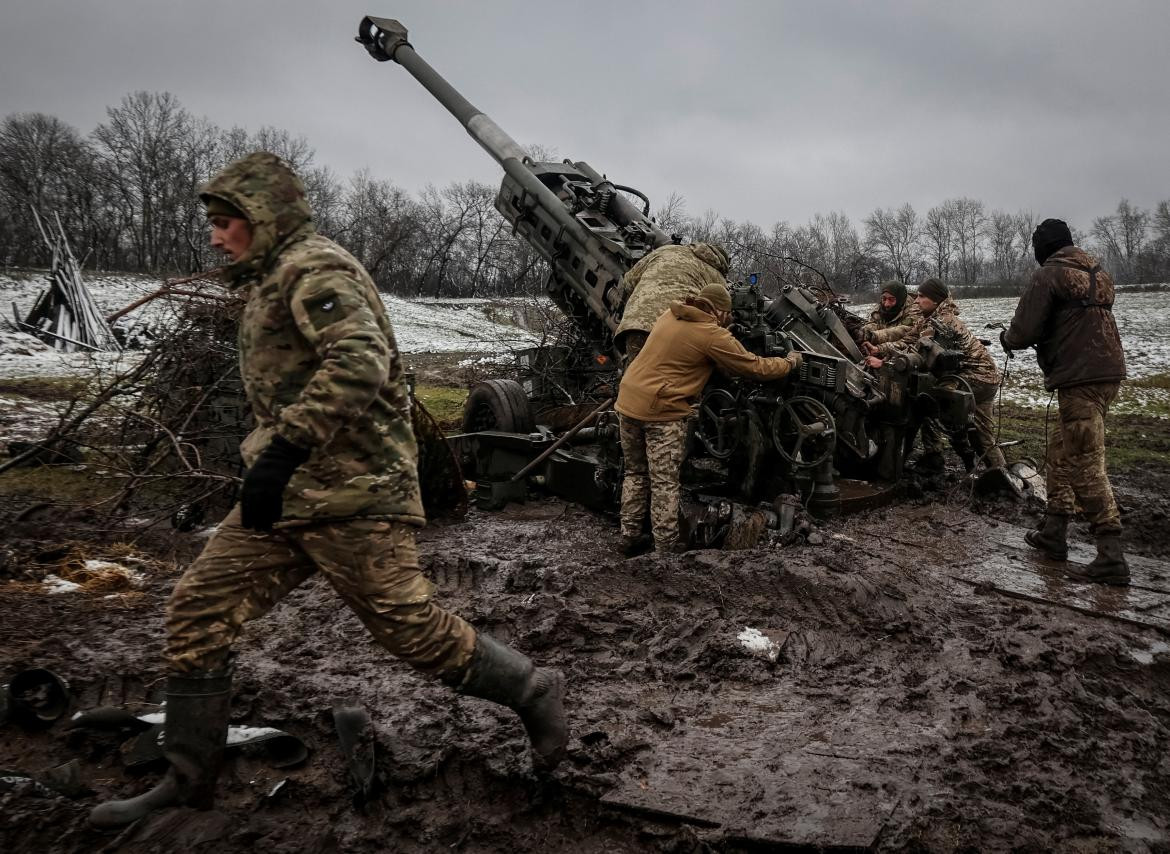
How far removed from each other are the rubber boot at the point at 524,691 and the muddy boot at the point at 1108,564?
3.67 meters

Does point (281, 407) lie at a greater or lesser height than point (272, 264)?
lesser

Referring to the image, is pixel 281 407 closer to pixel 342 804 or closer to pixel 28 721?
pixel 342 804

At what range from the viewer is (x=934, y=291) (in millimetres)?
7676

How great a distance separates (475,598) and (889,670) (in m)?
2.24

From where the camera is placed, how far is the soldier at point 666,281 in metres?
6.00

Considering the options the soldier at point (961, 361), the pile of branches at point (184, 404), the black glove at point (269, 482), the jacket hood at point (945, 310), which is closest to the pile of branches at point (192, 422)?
the pile of branches at point (184, 404)

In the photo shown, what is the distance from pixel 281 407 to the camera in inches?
97.0

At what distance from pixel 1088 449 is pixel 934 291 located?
319 cm

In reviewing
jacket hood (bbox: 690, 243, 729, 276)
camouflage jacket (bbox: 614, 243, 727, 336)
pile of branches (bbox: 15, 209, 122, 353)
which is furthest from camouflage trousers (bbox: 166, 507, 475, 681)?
pile of branches (bbox: 15, 209, 122, 353)

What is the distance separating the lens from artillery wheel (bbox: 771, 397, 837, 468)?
556cm

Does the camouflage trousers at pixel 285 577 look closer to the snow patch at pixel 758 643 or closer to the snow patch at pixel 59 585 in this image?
the snow patch at pixel 758 643

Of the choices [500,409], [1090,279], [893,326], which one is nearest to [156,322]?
[500,409]

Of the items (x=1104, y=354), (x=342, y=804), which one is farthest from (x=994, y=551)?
(x=342, y=804)

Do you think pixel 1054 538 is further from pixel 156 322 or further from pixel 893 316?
pixel 156 322
